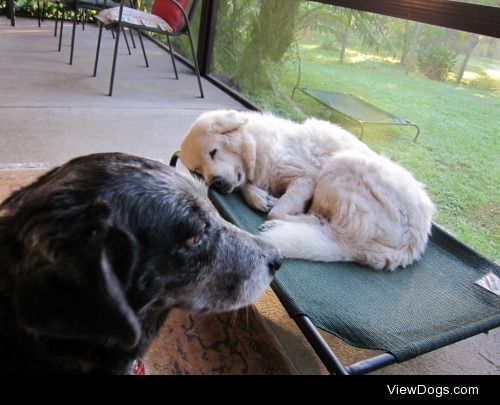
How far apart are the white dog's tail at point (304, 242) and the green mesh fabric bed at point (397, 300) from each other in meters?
0.04

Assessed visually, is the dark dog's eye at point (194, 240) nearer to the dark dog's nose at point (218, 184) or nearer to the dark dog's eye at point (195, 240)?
the dark dog's eye at point (195, 240)

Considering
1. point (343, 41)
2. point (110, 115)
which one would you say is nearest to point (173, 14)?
point (110, 115)

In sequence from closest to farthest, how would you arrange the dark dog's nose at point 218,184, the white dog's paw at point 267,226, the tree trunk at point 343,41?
the white dog's paw at point 267,226
the dark dog's nose at point 218,184
the tree trunk at point 343,41

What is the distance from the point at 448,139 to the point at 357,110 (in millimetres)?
845

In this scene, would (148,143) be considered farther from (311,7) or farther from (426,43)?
(426,43)

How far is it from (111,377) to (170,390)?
0.26m

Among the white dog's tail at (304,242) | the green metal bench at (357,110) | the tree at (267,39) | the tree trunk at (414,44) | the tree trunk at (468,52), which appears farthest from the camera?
the tree at (267,39)

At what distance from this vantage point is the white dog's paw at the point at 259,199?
2371 mm

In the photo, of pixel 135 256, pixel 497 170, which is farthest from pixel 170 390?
pixel 497 170

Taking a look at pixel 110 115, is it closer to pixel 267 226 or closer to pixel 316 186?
pixel 316 186

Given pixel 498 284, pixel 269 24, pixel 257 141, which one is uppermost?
pixel 269 24

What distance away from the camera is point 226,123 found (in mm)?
2508

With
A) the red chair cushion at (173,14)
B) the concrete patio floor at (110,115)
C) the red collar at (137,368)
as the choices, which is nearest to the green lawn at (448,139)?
the concrete patio floor at (110,115)

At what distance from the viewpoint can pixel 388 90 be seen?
3445mm
